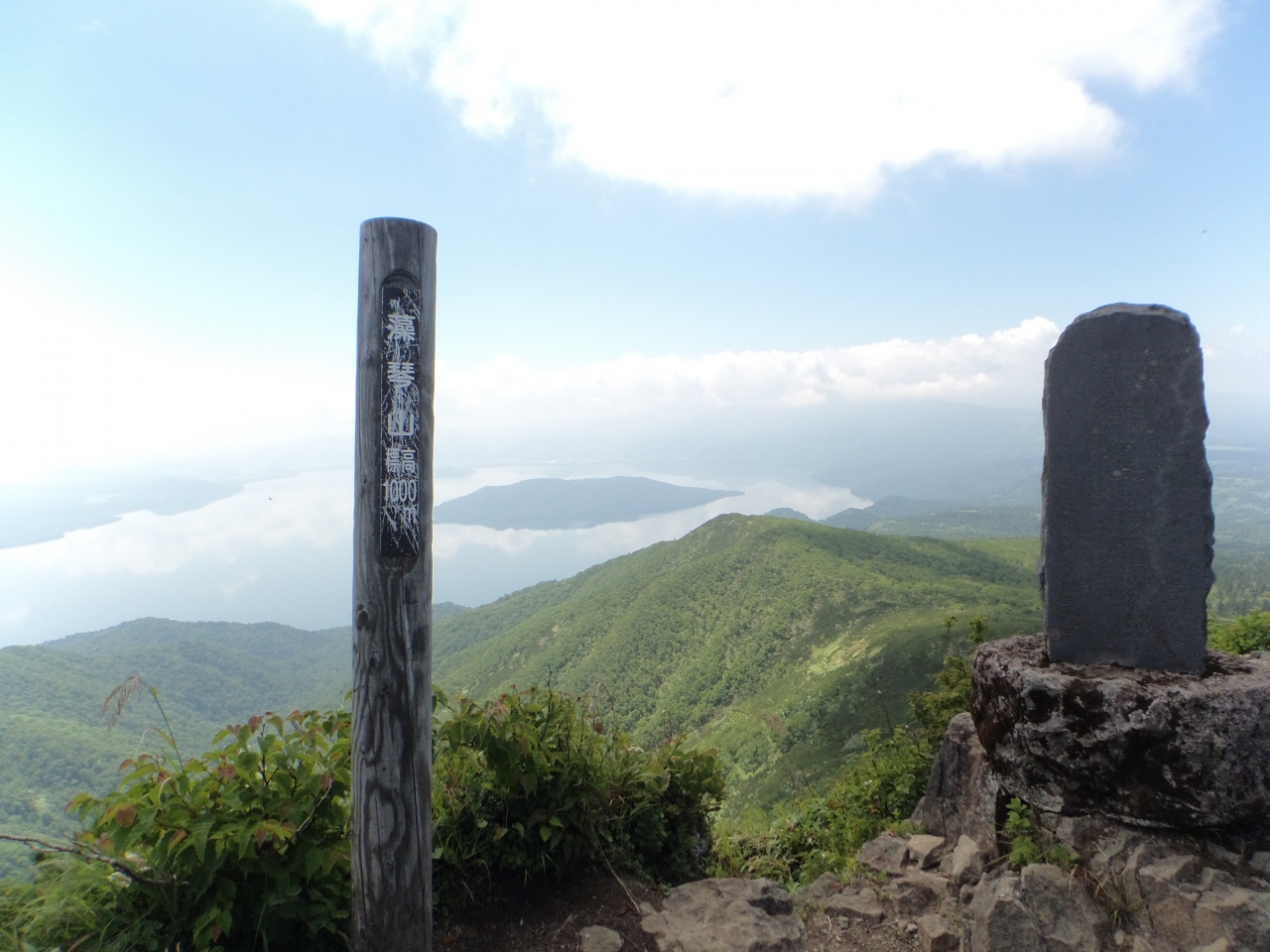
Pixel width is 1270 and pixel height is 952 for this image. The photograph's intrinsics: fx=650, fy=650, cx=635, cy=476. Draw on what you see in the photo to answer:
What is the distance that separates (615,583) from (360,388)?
2472 inches

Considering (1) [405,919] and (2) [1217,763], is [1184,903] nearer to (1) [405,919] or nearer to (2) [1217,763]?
(2) [1217,763]

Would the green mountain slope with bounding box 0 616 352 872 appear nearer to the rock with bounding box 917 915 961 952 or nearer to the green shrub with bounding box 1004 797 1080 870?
the rock with bounding box 917 915 961 952

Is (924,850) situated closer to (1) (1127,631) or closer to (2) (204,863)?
(1) (1127,631)

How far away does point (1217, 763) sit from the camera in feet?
11.8

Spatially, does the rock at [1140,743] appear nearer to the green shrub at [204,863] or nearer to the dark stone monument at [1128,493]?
the dark stone monument at [1128,493]

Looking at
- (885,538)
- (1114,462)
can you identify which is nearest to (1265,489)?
(885,538)

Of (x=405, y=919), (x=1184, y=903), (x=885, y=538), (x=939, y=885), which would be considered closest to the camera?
(x=405, y=919)

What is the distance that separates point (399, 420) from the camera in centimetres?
303

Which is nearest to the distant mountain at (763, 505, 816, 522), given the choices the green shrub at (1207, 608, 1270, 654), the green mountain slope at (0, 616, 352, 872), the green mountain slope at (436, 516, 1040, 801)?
the green mountain slope at (436, 516, 1040, 801)

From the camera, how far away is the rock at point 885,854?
4789 millimetres

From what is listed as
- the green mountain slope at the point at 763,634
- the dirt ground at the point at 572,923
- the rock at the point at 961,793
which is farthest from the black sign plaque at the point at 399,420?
the green mountain slope at the point at 763,634

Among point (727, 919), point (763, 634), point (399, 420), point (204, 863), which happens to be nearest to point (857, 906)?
point (727, 919)

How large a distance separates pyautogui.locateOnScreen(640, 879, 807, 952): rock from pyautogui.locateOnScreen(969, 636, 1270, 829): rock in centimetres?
170

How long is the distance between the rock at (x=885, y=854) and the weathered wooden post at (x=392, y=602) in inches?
133
